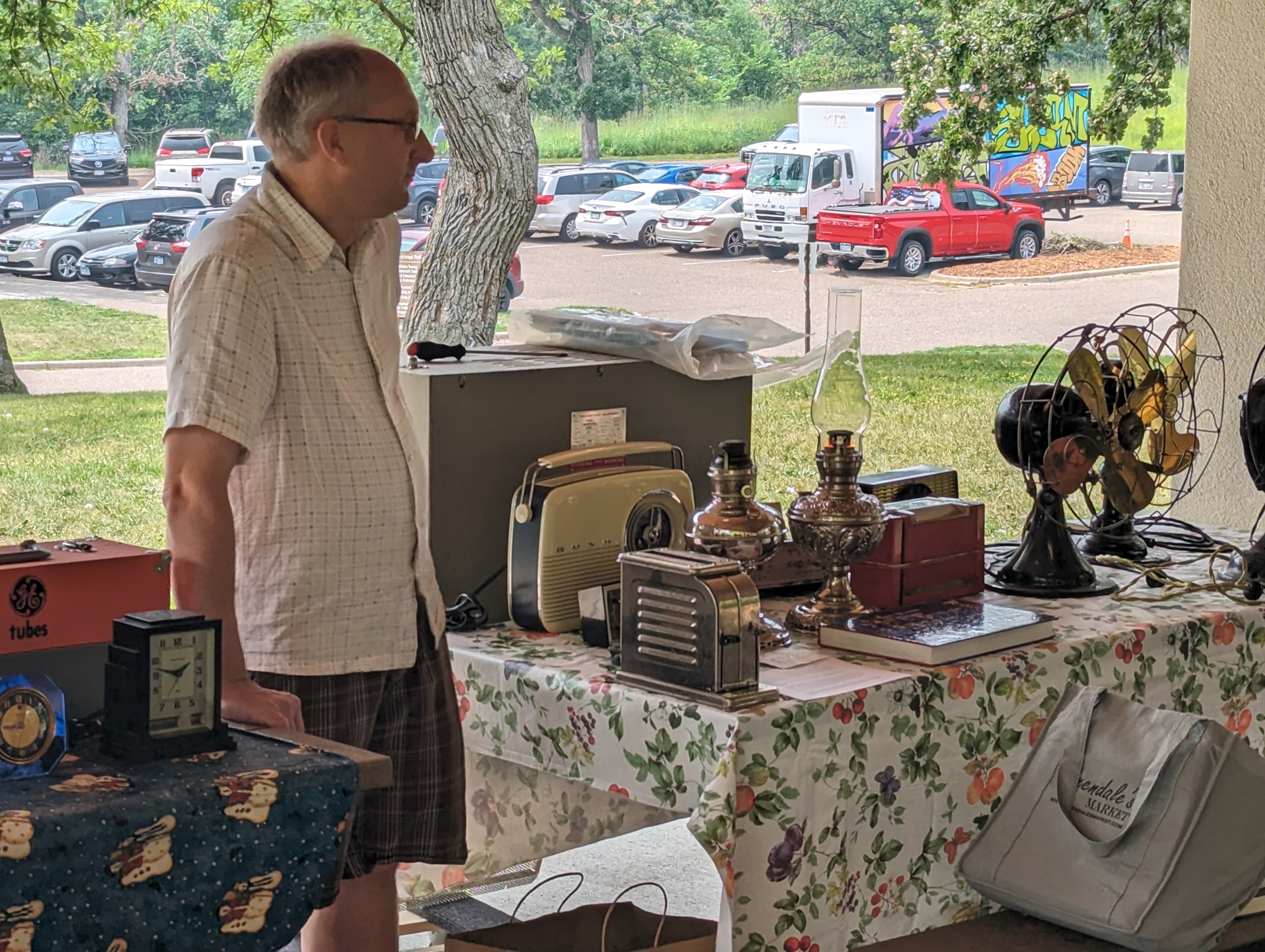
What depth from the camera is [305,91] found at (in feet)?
5.92

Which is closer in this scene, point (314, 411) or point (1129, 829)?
point (314, 411)

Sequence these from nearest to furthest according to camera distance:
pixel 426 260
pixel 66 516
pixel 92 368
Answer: pixel 426 260
pixel 66 516
pixel 92 368

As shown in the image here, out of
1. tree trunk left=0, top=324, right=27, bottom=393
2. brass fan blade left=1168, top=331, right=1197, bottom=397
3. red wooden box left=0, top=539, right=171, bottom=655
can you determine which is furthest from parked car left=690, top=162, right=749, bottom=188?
red wooden box left=0, top=539, right=171, bottom=655

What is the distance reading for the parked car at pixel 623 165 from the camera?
48.8ft

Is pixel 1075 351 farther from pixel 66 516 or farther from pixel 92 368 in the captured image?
pixel 92 368

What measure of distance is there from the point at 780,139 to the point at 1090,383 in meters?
13.3

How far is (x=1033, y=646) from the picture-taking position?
207cm

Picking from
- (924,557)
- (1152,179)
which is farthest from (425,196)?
(924,557)

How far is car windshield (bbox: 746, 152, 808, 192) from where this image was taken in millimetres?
14344

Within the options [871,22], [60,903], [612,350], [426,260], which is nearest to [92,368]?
[426,260]

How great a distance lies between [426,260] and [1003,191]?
27.3ft

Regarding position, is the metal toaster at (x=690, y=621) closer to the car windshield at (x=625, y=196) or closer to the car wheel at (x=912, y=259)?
the car wheel at (x=912, y=259)

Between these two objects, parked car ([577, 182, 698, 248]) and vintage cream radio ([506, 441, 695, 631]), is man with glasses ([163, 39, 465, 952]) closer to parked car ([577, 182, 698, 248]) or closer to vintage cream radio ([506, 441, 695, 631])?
vintage cream radio ([506, 441, 695, 631])

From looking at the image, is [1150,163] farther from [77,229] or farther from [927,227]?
[77,229]
